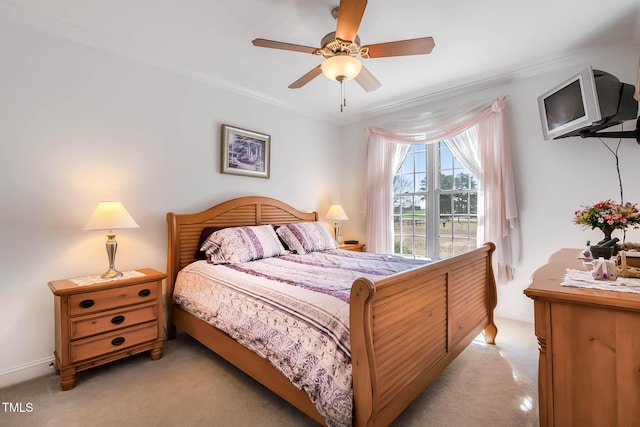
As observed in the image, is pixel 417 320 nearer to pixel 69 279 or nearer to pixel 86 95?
pixel 69 279

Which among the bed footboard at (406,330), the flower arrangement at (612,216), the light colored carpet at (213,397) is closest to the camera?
the bed footboard at (406,330)

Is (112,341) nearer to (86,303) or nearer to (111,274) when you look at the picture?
(86,303)

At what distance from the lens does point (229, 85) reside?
337 cm

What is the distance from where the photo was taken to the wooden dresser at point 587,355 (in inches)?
42.9

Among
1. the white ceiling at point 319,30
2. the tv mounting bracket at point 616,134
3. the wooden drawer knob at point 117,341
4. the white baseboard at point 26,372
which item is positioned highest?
the white ceiling at point 319,30

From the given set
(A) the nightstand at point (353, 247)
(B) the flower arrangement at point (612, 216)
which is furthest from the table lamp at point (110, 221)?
(B) the flower arrangement at point (612, 216)

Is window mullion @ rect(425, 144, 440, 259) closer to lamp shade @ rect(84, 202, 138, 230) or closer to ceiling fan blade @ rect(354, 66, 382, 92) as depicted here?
ceiling fan blade @ rect(354, 66, 382, 92)

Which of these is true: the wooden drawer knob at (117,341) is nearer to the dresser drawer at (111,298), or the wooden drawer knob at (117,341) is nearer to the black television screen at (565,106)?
the dresser drawer at (111,298)

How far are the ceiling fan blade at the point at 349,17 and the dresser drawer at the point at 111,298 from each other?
233 centimetres

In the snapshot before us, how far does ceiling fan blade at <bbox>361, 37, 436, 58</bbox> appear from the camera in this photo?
6.27ft

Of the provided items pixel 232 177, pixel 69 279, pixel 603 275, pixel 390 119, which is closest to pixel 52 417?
pixel 69 279

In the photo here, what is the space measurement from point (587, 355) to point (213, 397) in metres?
2.00

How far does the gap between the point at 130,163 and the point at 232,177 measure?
1044 mm

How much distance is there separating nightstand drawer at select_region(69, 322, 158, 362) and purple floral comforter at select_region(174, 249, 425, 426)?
1.05 feet
